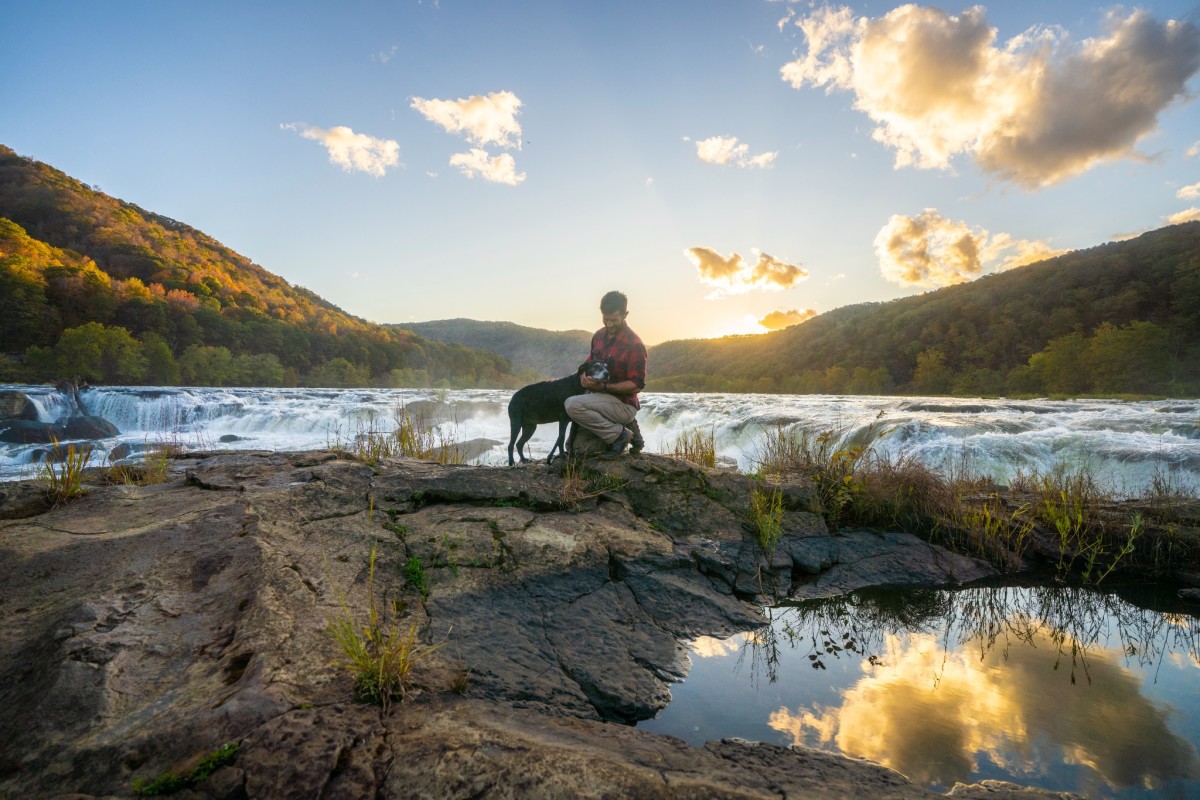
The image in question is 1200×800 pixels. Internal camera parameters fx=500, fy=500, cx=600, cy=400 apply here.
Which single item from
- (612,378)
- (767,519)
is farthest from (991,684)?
(612,378)

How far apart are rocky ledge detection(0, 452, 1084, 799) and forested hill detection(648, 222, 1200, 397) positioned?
44211 mm

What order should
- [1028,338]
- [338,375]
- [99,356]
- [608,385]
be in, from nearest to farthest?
[608,385] < [99,356] < [338,375] < [1028,338]

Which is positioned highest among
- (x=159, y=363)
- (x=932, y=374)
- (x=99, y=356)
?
(x=99, y=356)

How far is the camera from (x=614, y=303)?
17.3 ft

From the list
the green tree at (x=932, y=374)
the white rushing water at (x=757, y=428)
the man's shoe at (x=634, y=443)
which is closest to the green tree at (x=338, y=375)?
the white rushing water at (x=757, y=428)

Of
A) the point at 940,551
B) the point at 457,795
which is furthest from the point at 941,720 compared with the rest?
the point at 940,551

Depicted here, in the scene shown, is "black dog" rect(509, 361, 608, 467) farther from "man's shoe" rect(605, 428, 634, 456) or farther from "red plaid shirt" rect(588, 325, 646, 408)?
"man's shoe" rect(605, 428, 634, 456)

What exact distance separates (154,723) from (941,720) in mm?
3627

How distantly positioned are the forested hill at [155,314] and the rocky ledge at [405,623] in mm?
35030

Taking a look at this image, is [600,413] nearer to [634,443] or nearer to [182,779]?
[634,443]

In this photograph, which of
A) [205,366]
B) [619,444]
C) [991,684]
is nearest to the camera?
[991,684]

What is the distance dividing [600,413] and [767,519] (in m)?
2.03

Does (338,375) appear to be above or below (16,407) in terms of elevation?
above

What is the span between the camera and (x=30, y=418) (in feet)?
49.8
